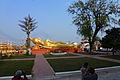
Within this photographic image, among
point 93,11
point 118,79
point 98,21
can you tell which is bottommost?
point 118,79

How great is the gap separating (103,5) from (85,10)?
336 cm

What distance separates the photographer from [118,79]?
9.02 meters

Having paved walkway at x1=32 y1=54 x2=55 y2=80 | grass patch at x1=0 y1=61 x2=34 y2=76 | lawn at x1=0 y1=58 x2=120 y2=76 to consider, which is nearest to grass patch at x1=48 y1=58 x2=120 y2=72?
lawn at x1=0 y1=58 x2=120 y2=76

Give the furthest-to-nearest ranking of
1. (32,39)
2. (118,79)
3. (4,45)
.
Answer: (32,39)
(4,45)
(118,79)

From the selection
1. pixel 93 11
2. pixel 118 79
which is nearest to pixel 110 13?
pixel 93 11

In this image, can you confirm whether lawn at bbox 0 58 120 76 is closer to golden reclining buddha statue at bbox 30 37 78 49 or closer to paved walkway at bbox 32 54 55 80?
paved walkway at bbox 32 54 55 80

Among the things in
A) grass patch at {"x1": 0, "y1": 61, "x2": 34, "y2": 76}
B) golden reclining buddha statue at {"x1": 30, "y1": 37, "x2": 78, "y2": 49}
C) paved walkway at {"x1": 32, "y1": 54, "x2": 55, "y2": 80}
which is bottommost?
paved walkway at {"x1": 32, "y1": 54, "x2": 55, "y2": 80}

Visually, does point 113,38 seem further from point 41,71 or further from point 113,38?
point 41,71

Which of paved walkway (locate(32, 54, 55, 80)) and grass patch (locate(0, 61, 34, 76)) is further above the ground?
grass patch (locate(0, 61, 34, 76))

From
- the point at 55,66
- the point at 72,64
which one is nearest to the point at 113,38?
the point at 72,64

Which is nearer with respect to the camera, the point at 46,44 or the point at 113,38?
the point at 113,38

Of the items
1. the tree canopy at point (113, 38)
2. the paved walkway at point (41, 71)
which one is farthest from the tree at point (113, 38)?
Answer: the paved walkway at point (41, 71)

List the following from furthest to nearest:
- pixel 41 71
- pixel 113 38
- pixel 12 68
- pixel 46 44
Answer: pixel 46 44 < pixel 113 38 < pixel 12 68 < pixel 41 71

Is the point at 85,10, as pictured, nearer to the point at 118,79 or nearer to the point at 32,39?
the point at 32,39
